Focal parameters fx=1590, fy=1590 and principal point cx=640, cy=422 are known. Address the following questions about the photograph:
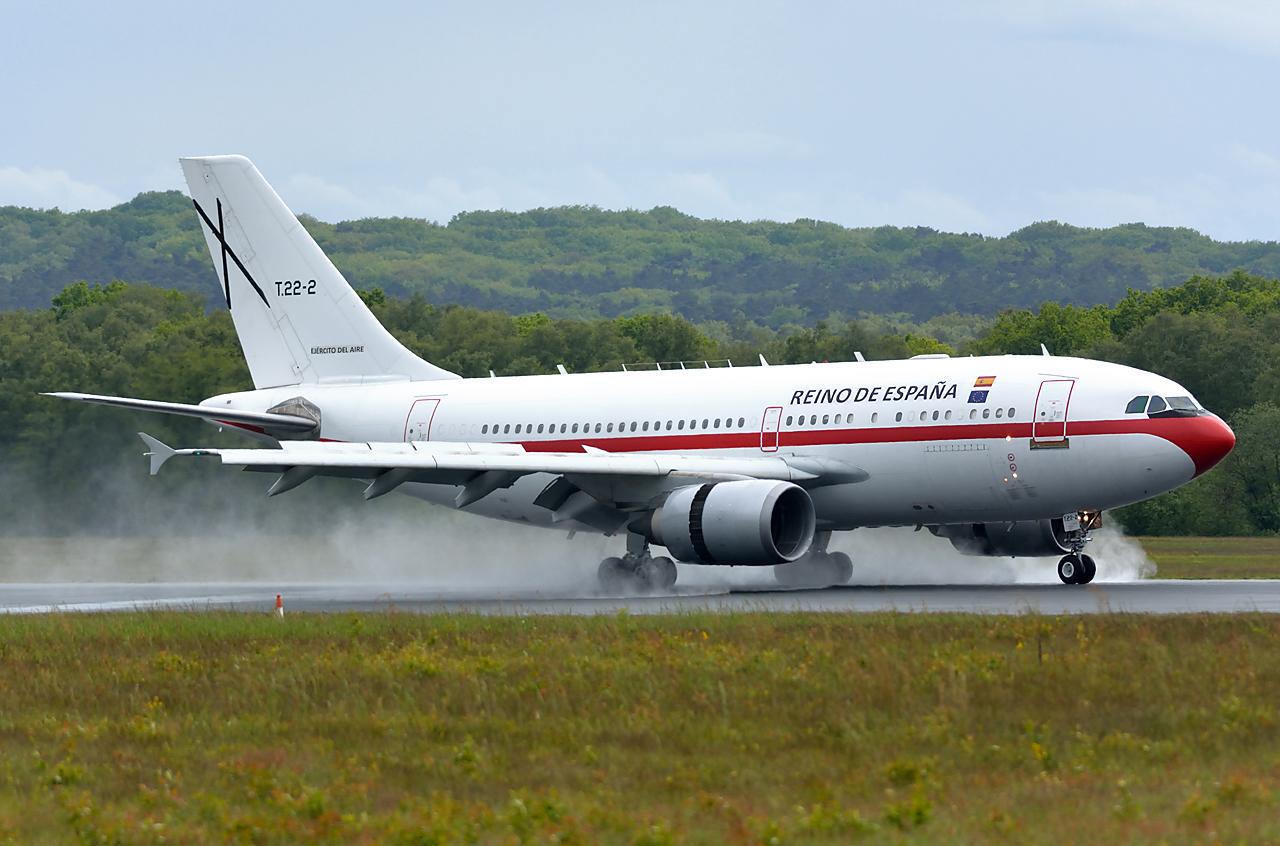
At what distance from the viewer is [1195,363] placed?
7650 centimetres

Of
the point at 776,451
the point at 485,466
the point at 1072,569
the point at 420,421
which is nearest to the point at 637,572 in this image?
the point at 776,451

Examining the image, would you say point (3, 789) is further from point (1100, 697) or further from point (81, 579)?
point (81, 579)

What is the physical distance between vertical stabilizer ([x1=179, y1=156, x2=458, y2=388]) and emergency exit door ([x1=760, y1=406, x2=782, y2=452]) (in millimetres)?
9490

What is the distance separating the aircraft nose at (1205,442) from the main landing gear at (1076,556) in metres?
3.22

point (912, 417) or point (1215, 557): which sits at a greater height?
point (912, 417)

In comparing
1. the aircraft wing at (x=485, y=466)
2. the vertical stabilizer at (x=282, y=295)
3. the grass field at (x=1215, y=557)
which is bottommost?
the grass field at (x=1215, y=557)

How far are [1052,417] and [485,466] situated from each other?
379 inches

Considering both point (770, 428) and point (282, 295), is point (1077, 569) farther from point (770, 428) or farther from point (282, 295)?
point (282, 295)

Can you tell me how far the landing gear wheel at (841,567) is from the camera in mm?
31203

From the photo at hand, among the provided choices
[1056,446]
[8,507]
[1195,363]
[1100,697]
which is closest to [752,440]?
[1056,446]

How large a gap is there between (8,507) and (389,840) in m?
54.3

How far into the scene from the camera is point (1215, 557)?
141ft

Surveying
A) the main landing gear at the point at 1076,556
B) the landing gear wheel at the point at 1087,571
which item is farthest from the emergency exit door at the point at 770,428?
the landing gear wheel at the point at 1087,571

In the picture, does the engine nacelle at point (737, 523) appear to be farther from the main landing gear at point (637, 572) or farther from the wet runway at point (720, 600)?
the main landing gear at point (637, 572)
